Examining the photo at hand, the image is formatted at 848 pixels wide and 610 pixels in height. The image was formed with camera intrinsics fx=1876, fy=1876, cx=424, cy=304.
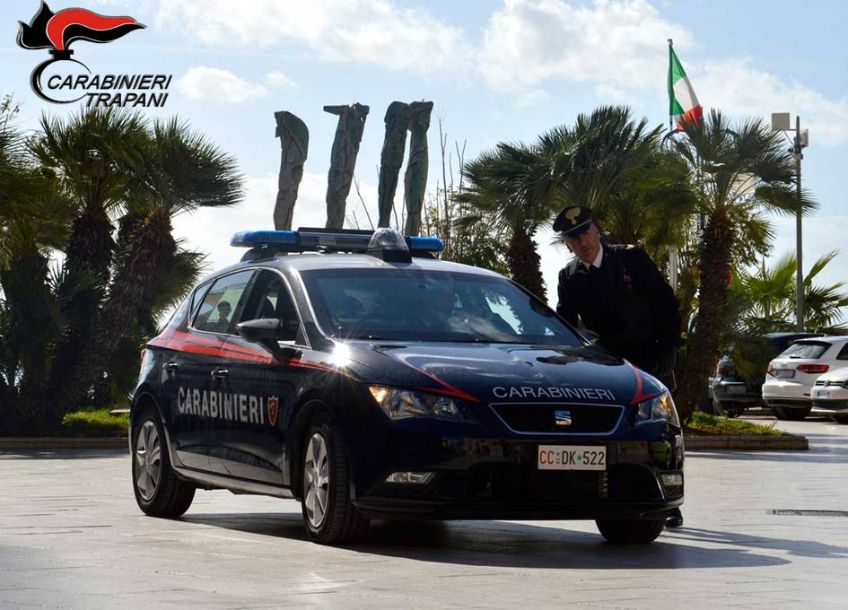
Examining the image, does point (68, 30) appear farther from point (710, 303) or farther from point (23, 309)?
point (710, 303)

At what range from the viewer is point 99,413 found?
96.1ft

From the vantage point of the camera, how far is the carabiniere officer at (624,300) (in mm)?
10828

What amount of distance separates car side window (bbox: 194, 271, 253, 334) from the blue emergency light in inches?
9.6

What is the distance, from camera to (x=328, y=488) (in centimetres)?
919

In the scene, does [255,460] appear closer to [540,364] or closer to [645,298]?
[540,364]

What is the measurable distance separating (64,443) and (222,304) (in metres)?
13.2

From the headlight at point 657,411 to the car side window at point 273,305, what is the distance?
5.99 feet

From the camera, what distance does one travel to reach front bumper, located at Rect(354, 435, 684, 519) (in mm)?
8867

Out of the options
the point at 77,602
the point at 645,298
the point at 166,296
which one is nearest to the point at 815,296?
the point at 166,296

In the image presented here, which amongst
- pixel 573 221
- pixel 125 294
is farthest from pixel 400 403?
pixel 125 294

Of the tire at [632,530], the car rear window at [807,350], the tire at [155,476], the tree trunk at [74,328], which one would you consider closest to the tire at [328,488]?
the tire at [632,530]

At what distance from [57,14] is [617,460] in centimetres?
2738

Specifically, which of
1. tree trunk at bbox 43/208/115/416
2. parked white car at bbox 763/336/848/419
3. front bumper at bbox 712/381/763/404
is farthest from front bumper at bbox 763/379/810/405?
tree trunk at bbox 43/208/115/416

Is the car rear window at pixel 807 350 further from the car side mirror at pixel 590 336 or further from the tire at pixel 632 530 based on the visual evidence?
the tire at pixel 632 530
